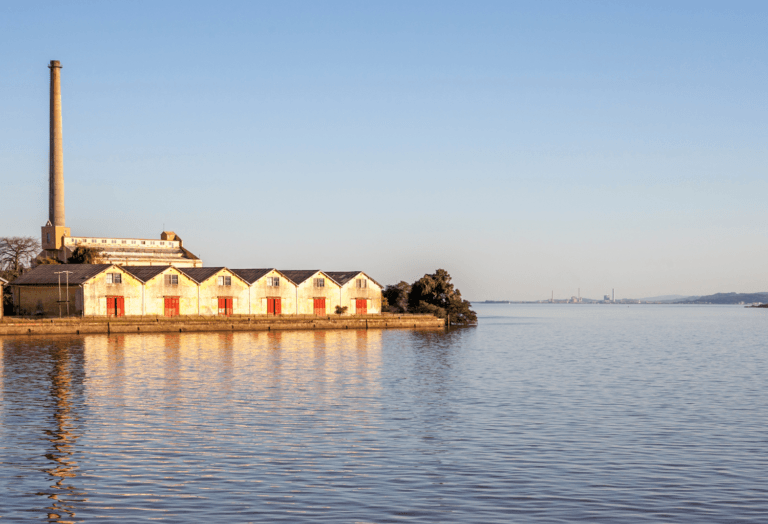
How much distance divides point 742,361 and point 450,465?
47.0 metres

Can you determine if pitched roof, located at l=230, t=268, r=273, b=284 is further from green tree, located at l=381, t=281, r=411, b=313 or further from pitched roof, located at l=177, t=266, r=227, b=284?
green tree, located at l=381, t=281, r=411, b=313

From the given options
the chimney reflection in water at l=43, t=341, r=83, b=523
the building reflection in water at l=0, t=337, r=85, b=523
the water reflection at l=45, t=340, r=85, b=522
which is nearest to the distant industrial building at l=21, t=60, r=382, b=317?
the building reflection in water at l=0, t=337, r=85, b=523

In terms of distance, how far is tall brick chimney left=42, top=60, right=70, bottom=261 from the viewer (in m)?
120

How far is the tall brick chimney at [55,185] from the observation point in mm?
119625

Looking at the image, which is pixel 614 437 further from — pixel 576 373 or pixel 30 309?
pixel 30 309

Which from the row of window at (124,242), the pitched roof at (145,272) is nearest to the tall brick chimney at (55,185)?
the row of window at (124,242)

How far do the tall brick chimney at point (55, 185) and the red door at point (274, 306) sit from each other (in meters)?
38.9

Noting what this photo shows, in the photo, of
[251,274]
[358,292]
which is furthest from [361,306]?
[251,274]

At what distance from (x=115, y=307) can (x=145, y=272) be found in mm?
6829

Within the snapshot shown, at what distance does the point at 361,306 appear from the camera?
111688 mm

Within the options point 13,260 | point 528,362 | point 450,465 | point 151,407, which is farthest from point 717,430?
point 13,260

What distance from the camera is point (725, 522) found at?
16.8m

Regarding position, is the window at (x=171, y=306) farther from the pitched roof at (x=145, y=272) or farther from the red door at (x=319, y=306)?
the red door at (x=319, y=306)

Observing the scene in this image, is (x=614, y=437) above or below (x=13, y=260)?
below
